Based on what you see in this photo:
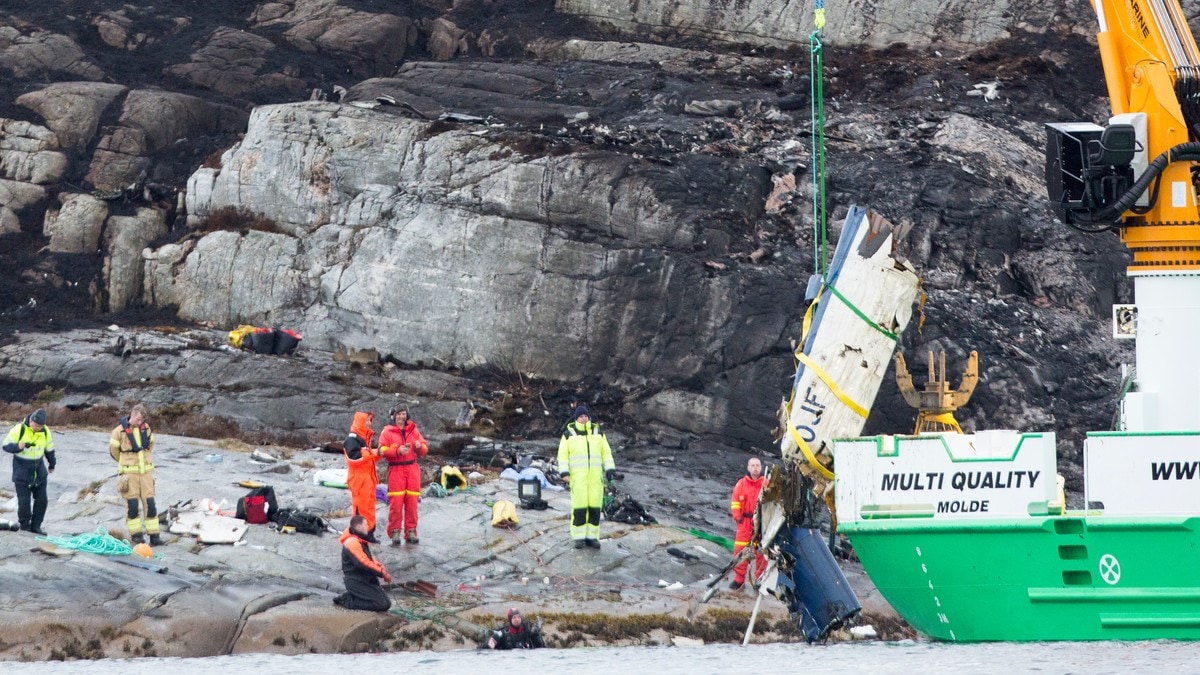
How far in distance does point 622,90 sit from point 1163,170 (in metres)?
18.5

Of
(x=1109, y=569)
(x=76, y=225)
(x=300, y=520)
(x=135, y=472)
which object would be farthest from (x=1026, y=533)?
(x=76, y=225)

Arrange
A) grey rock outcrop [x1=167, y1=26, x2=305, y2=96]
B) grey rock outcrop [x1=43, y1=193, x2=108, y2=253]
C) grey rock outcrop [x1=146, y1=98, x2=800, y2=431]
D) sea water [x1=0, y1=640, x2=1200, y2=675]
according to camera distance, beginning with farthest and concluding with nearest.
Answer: grey rock outcrop [x1=167, y1=26, x2=305, y2=96] < grey rock outcrop [x1=43, y1=193, x2=108, y2=253] < grey rock outcrop [x1=146, y1=98, x2=800, y2=431] < sea water [x1=0, y1=640, x2=1200, y2=675]

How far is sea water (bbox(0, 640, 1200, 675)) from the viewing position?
408 inches

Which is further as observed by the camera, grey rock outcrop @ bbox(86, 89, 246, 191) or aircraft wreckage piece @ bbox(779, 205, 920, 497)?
grey rock outcrop @ bbox(86, 89, 246, 191)

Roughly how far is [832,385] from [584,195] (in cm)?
1308

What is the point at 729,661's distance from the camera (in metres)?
12.2

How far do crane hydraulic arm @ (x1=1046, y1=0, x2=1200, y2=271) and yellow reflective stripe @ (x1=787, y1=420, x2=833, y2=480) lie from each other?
306cm

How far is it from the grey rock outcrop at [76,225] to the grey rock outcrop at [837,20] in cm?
1270

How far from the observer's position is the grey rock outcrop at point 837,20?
31.9m

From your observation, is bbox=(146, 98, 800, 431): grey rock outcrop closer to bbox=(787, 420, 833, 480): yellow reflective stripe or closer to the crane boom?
bbox=(787, 420, 833, 480): yellow reflective stripe

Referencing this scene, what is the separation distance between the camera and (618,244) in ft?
80.7

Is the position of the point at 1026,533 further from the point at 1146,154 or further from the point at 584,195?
the point at 584,195

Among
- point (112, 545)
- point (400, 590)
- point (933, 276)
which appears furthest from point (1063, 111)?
point (112, 545)

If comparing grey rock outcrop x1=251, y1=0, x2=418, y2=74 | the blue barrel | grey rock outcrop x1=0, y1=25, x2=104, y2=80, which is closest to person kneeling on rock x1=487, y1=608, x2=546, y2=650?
the blue barrel
